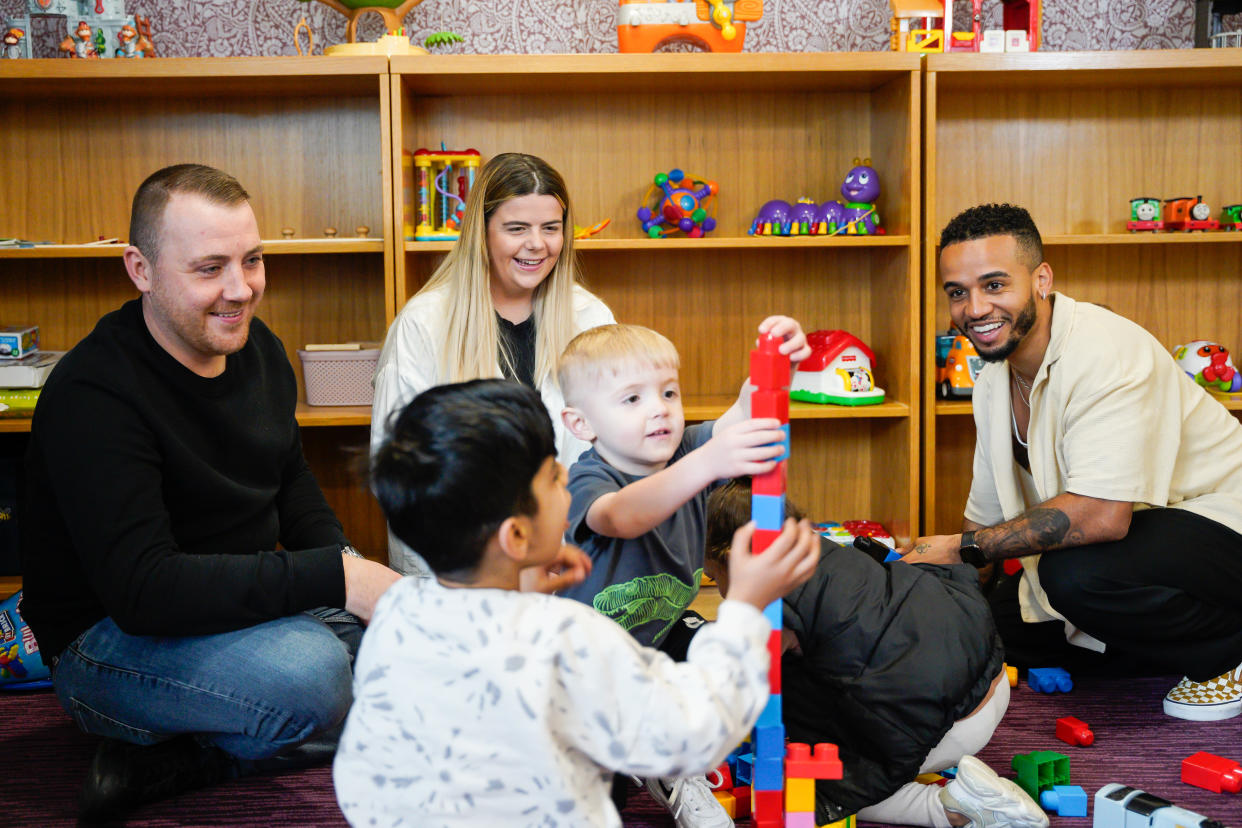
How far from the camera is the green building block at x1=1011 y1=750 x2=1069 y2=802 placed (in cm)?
179

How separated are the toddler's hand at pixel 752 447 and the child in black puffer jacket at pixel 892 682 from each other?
431 millimetres

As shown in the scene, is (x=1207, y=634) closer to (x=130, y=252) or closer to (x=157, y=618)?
(x=157, y=618)

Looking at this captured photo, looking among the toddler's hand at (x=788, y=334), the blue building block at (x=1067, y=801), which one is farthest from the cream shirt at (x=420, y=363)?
the blue building block at (x=1067, y=801)

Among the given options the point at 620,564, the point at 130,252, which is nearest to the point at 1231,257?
the point at 620,564

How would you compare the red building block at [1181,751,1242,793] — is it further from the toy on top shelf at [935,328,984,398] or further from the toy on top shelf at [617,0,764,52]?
the toy on top shelf at [617,0,764,52]

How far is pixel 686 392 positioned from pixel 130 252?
1.83 meters

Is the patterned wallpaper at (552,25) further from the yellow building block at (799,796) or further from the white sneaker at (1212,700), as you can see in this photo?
the yellow building block at (799,796)

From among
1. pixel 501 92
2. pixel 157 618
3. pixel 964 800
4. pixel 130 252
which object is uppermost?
pixel 501 92

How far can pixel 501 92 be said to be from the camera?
3070 millimetres

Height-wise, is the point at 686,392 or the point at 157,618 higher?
the point at 686,392

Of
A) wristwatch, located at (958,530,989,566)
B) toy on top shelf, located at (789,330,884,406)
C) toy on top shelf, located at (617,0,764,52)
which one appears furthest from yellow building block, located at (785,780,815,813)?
toy on top shelf, located at (617,0,764,52)

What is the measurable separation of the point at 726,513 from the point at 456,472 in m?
0.76

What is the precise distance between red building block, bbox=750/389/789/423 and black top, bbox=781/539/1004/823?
49cm

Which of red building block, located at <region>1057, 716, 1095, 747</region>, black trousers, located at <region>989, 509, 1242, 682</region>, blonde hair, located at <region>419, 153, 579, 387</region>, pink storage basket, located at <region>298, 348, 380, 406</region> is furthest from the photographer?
pink storage basket, located at <region>298, 348, 380, 406</region>
